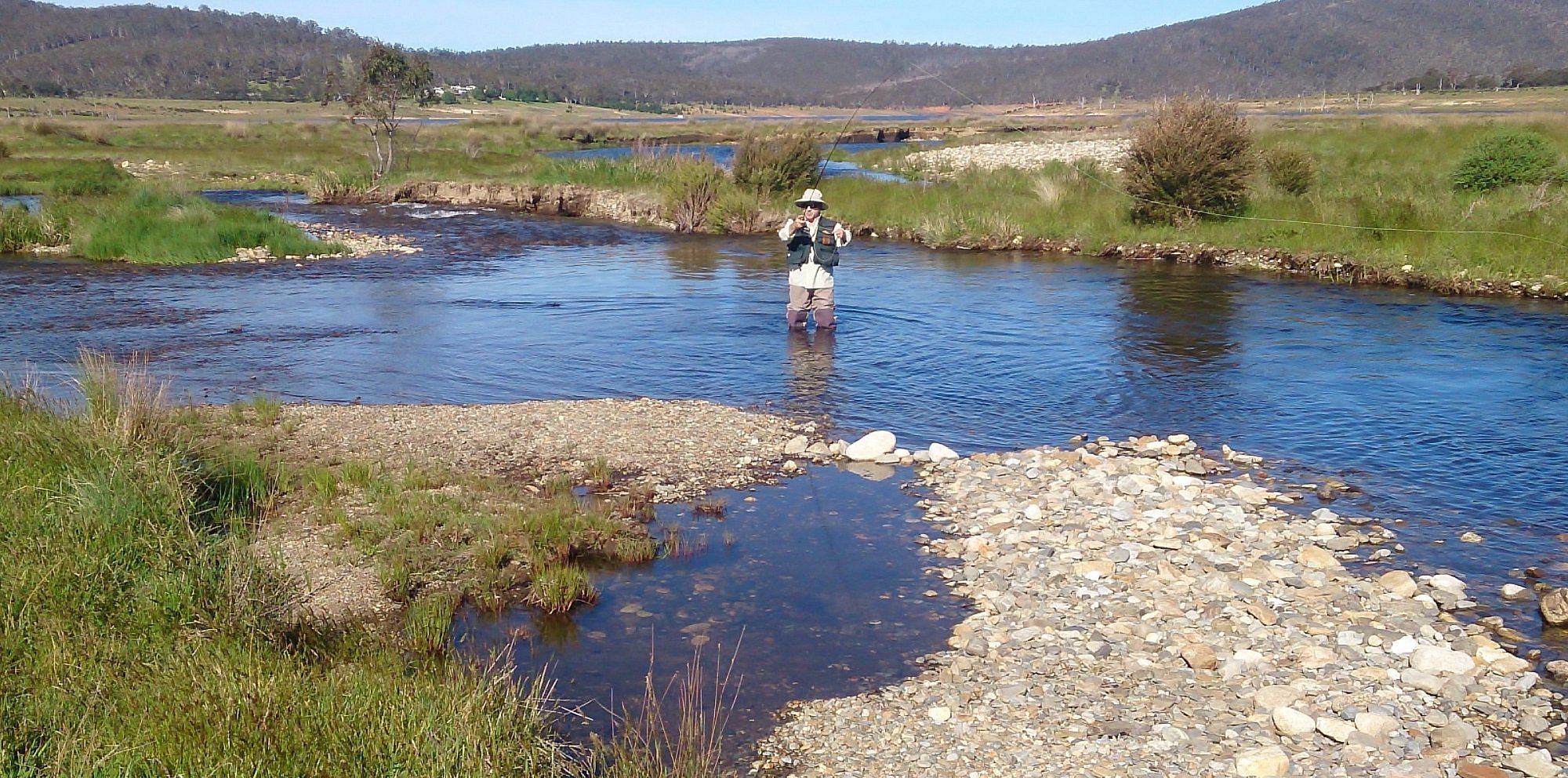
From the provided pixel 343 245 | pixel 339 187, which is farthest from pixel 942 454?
pixel 339 187

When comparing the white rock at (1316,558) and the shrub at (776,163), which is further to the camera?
the shrub at (776,163)

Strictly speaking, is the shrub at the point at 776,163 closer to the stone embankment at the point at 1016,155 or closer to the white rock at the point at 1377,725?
the stone embankment at the point at 1016,155

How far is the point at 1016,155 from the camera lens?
4172cm

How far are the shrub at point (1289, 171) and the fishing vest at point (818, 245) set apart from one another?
549 inches

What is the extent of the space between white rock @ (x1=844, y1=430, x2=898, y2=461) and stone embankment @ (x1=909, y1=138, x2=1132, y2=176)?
2239cm

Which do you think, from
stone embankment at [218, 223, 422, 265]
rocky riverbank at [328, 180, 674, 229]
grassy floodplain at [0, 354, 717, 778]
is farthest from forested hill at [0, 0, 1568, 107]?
grassy floodplain at [0, 354, 717, 778]

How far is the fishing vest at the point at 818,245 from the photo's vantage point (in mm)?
14336

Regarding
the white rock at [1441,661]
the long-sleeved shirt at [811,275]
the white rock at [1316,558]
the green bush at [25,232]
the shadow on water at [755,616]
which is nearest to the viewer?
the white rock at [1441,661]

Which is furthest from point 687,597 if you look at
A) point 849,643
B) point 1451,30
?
point 1451,30

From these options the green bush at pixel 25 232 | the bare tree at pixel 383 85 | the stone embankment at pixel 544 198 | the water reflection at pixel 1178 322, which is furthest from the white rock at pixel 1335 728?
the bare tree at pixel 383 85

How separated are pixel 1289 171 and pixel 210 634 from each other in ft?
78.7

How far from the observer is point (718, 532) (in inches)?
328

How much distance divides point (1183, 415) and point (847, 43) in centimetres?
16317

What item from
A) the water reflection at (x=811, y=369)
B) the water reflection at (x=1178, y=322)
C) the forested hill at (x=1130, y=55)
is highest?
the forested hill at (x=1130, y=55)
